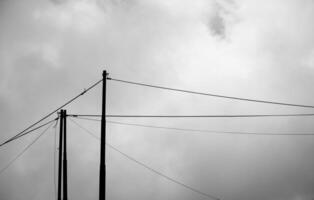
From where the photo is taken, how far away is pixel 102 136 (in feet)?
49.1

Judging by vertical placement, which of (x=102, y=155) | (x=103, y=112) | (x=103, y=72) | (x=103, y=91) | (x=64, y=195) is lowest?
(x=64, y=195)

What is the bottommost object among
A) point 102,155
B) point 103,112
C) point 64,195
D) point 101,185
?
point 64,195

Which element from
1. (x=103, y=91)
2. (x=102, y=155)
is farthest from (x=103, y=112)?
(x=102, y=155)

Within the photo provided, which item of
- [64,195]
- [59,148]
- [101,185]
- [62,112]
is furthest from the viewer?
[59,148]

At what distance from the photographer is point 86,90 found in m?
19.7

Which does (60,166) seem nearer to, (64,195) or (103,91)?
(64,195)

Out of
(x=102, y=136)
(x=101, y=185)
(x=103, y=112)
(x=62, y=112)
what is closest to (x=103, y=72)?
(x=103, y=112)

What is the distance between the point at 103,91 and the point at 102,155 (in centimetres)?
354

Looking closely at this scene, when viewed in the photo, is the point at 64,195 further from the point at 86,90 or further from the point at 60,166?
the point at 86,90

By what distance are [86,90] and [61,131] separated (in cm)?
837

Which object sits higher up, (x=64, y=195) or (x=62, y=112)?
(x=62, y=112)

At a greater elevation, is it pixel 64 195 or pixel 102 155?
pixel 102 155

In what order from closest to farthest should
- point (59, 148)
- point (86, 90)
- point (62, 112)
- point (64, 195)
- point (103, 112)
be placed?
point (103, 112)
point (86, 90)
point (64, 195)
point (62, 112)
point (59, 148)

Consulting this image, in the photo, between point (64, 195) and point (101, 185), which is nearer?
point (101, 185)
